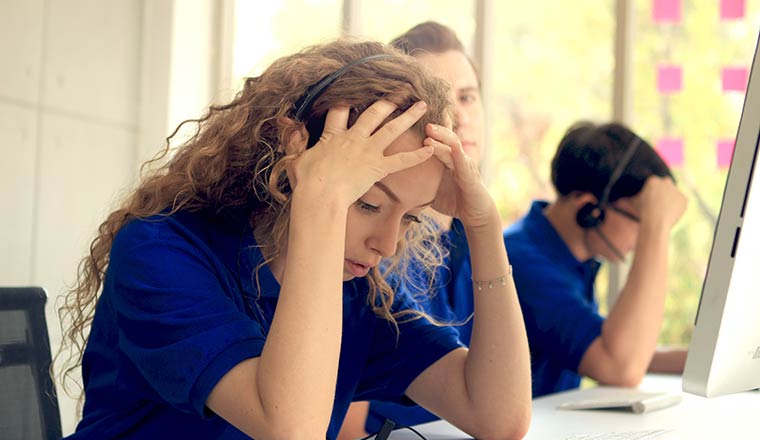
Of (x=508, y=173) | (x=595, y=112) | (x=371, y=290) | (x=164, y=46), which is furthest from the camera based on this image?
(x=508, y=173)

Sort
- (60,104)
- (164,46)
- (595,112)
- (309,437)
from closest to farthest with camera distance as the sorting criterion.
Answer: (309,437) < (60,104) < (164,46) < (595,112)

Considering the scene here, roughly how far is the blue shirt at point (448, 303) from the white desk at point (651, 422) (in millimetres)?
242

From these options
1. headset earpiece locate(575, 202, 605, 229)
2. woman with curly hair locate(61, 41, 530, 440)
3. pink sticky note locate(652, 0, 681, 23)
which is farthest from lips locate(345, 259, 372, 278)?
pink sticky note locate(652, 0, 681, 23)

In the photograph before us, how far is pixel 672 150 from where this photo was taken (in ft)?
10.2

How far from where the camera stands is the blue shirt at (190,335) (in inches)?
39.4

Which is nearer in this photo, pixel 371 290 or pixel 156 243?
pixel 156 243

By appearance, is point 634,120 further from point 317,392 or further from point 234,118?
point 317,392

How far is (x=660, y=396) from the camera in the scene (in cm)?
158

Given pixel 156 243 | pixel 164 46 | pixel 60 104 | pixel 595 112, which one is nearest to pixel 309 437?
pixel 156 243

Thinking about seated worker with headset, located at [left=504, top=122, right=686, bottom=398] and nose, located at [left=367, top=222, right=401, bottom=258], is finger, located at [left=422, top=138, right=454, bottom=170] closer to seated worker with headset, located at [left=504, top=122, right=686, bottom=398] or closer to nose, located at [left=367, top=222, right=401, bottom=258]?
nose, located at [left=367, top=222, right=401, bottom=258]

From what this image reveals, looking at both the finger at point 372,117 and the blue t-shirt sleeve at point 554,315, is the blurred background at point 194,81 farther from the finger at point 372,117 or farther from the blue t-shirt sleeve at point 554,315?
the blue t-shirt sleeve at point 554,315

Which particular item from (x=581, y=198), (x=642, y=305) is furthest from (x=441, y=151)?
(x=581, y=198)

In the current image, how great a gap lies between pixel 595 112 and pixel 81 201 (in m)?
2.72

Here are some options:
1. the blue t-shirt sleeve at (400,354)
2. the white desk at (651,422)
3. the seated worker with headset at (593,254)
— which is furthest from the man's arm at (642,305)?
the blue t-shirt sleeve at (400,354)
